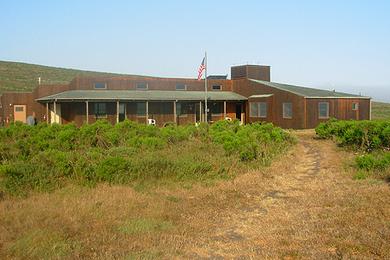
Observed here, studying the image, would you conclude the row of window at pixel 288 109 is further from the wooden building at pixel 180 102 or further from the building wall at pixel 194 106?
the building wall at pixel 194 106

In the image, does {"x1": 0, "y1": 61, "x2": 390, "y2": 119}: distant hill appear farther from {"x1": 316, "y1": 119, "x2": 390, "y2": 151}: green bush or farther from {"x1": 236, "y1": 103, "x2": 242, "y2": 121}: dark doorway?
{"x1": 316, "y1": 119, "x2": 390, "y2": 151}: green bush

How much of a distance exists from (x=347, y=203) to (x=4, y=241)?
270 inches

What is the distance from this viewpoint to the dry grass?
6.86 meters

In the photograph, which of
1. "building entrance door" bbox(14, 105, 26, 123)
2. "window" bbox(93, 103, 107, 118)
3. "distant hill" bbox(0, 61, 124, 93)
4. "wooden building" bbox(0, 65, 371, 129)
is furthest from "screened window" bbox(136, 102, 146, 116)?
"distant hill" bbox(0, 61, 124, 93)

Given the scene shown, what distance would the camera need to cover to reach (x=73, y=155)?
42.9 feet

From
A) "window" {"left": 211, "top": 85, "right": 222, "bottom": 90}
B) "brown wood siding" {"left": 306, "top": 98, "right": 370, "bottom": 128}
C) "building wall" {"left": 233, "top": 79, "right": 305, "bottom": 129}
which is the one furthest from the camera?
"window" {"left": 211, "top": 85, "right": 222, "bottom": 90}

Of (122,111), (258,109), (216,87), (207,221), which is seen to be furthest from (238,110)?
(207,221)

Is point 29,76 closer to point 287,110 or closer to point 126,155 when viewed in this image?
point 287,110

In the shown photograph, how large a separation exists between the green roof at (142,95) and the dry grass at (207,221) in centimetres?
2137

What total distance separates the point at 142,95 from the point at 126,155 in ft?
64.9

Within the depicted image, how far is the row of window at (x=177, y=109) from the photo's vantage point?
33812 mm

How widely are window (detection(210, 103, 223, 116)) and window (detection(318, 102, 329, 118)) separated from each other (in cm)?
912

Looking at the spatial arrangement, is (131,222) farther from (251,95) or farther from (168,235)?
(251,95)

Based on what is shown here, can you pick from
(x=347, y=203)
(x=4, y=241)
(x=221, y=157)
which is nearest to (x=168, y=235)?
(x=4, y=241)
